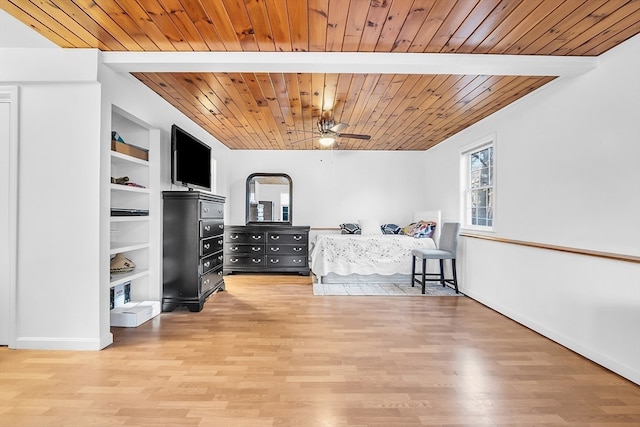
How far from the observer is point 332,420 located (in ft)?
5.65

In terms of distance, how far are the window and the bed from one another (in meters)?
0.95

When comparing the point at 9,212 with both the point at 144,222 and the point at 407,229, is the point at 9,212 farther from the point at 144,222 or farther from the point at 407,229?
the point at 407,229

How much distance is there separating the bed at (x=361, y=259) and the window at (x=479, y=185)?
3.10 ft

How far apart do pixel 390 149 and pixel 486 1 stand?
4.45 meters

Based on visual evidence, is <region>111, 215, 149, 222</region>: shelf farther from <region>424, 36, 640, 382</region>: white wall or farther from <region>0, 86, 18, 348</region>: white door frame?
<region>424, 36, 640, 382</region>: white wall

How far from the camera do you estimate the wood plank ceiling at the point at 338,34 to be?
6.28 ft

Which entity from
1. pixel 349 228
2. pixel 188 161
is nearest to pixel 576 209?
pixel 349 228

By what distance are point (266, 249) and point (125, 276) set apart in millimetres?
2650

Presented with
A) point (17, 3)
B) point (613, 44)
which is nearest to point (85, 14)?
point (17, 3)

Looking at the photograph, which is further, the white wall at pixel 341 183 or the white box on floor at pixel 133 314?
the white wall at pixel 341 183

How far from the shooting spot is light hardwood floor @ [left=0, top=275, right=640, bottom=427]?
5.76 feet

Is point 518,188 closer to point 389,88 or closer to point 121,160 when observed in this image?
point 389,88

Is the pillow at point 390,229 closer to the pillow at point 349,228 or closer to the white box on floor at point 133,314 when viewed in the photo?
the pillow at point 349,228

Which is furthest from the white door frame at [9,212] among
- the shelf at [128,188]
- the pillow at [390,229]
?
the pillow at [390,229]
